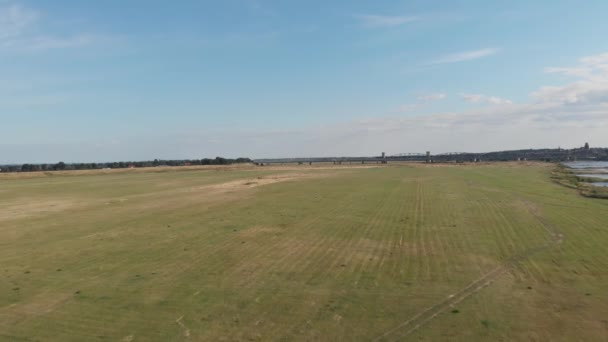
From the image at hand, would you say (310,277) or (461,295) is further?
(310,277)

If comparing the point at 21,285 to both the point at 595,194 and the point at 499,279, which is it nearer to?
the point at 499,279

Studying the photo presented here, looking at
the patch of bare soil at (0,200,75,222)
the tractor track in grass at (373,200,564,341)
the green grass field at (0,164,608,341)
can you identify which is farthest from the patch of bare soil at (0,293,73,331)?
the patch of bare soil at (0,200,75,222)

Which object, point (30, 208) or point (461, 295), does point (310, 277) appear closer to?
point (461, 295)

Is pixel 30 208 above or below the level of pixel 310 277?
above

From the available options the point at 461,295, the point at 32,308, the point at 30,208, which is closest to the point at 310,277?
the point at 461,295

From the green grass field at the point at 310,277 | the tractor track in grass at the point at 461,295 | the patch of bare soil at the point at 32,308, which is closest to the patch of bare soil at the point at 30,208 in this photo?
the green grass field at the point at 310,277

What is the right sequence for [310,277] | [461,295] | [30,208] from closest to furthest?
[461,295] < [310,277] < [30,208]
